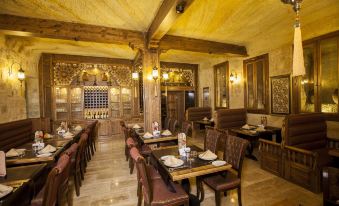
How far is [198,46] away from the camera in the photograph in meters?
5.36

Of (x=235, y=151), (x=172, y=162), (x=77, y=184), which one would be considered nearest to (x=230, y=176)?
(x=235, y=151)

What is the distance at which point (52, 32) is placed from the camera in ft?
12.7

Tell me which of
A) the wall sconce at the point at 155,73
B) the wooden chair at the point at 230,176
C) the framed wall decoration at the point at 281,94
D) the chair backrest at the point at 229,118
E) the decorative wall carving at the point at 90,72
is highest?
the decorative wall carving at the point at 90,72

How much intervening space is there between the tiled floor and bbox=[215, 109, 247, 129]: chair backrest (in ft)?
4.49

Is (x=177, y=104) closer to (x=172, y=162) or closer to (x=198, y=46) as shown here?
(x=198, y=46)

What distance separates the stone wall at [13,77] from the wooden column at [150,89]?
3.53 m

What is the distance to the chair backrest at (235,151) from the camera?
2477mm

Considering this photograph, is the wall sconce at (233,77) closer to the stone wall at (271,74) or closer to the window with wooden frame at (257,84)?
the stone wall at (271,74)

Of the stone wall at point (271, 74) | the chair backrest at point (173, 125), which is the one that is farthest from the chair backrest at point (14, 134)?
the stone wall at point (271, 74)

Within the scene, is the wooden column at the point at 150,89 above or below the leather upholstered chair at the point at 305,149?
above

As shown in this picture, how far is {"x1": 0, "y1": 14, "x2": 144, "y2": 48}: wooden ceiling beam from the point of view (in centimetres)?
365

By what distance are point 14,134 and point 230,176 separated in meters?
5.11

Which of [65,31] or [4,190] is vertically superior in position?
[65,31]

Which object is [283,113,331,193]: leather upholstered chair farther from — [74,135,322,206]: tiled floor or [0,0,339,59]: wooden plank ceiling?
[0,0,339,59]: wooden plank ceiling
